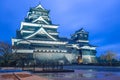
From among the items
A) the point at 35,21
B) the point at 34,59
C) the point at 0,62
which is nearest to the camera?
the point at 0,62

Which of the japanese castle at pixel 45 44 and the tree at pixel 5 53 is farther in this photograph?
the japanese castle at pixel 45 44

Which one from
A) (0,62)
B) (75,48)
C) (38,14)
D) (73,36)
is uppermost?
(38,14)

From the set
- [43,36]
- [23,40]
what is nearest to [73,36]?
[43,36]

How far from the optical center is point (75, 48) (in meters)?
57.0

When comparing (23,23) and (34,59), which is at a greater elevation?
(23,23)

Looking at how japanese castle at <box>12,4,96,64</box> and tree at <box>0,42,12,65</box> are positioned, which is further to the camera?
japanese castle at <box>12,4,96,64</box>

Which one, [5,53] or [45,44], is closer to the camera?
[5,53]

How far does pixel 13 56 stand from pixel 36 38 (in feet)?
50.1

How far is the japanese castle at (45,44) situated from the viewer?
4712 cm

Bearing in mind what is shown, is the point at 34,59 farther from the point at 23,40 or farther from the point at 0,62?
the point at 0,62

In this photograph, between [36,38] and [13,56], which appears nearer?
[13,56]

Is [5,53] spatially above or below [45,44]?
below

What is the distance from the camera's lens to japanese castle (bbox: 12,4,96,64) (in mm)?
47119

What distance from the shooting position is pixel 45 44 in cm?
4925
